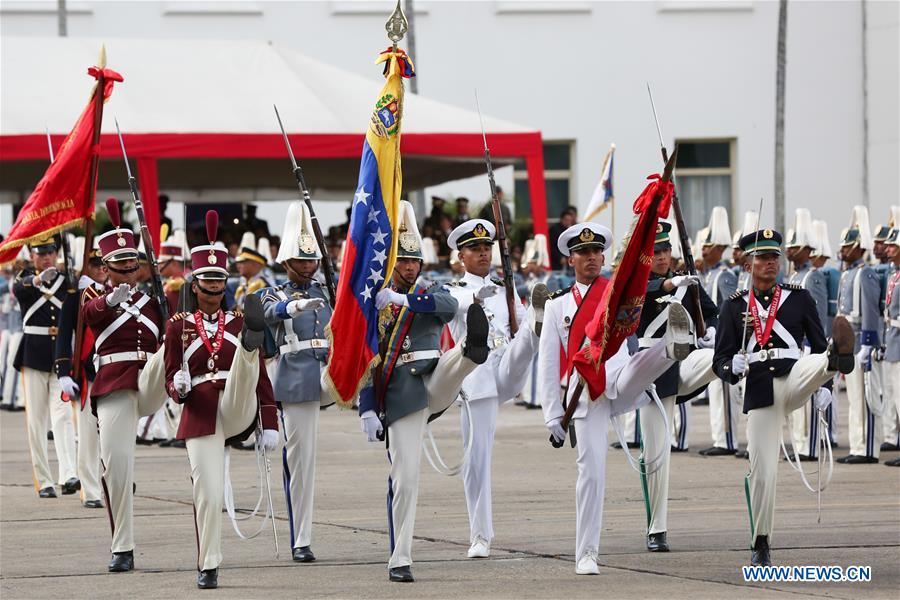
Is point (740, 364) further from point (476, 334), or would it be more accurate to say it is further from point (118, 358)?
point (118, 358)

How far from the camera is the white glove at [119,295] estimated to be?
9945 millimetres

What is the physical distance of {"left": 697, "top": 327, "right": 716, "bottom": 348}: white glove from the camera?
10.3m

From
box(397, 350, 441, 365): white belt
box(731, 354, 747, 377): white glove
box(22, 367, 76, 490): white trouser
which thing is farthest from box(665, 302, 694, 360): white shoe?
box(22, 367, 76, 490): white trouser

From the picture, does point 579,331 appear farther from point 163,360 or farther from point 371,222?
point 163,360

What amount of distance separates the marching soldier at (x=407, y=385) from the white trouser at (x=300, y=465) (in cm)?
77

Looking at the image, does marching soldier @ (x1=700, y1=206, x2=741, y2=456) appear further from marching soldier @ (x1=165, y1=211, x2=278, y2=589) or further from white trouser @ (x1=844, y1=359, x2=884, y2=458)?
marching soldier @ (x1=165, y1=211, x2=278, y2=589)

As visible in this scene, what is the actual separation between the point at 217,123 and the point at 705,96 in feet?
39.5

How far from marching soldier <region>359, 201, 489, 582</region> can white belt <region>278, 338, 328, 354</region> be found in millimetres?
866

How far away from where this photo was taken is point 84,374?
38.6ft

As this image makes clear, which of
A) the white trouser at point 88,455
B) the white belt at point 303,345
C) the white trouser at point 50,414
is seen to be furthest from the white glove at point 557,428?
the white trouser at point 50,414

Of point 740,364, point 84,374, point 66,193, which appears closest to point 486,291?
point 740,364

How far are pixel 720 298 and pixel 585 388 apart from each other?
25.8ft

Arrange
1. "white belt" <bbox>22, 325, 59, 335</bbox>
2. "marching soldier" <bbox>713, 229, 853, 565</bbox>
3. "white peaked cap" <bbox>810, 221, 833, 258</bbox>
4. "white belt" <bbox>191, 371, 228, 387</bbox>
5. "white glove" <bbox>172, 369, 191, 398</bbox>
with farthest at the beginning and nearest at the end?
"white peaked cap" <bbox>810, 221, 833, 258</bbox>, "white belt" <bbox>22, 325, 59, 335</bbox>, "marching soldier" <bbox>713, 229, 853, 565</bbox>, "white belt" <bbox>191, 371, 228, 387</bbox>, "white glove" <bbox>172, 369, 191, 398</bbox>

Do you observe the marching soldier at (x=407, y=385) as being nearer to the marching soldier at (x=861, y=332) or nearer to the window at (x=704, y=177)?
the marching soldier at (x=861, y=332)
